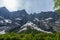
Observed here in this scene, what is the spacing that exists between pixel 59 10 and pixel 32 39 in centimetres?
4741

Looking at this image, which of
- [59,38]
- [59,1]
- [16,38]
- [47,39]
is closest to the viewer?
[59,1]

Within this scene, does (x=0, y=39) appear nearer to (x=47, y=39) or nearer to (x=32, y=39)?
(x=32, y=39)

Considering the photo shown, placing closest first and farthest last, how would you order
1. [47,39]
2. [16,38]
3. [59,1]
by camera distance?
[59,1] → [47,39] → [16,38]

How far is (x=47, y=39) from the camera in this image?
252 ft

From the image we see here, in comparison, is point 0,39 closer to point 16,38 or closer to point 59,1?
point 16,38

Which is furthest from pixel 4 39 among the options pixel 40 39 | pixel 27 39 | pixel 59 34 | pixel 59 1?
pixel 59 1

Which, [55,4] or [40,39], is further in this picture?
[40,39]

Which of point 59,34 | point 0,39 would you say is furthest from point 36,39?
point 59,34

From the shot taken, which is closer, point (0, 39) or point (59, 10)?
point (59, 10)

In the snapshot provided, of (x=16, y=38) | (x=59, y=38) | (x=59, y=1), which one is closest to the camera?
(x=59, y=1)

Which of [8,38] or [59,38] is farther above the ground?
[8,38]

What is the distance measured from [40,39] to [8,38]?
12.8 metres

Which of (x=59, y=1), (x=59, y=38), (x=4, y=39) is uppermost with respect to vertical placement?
(x=4, y=39)

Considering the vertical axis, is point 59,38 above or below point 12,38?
below
